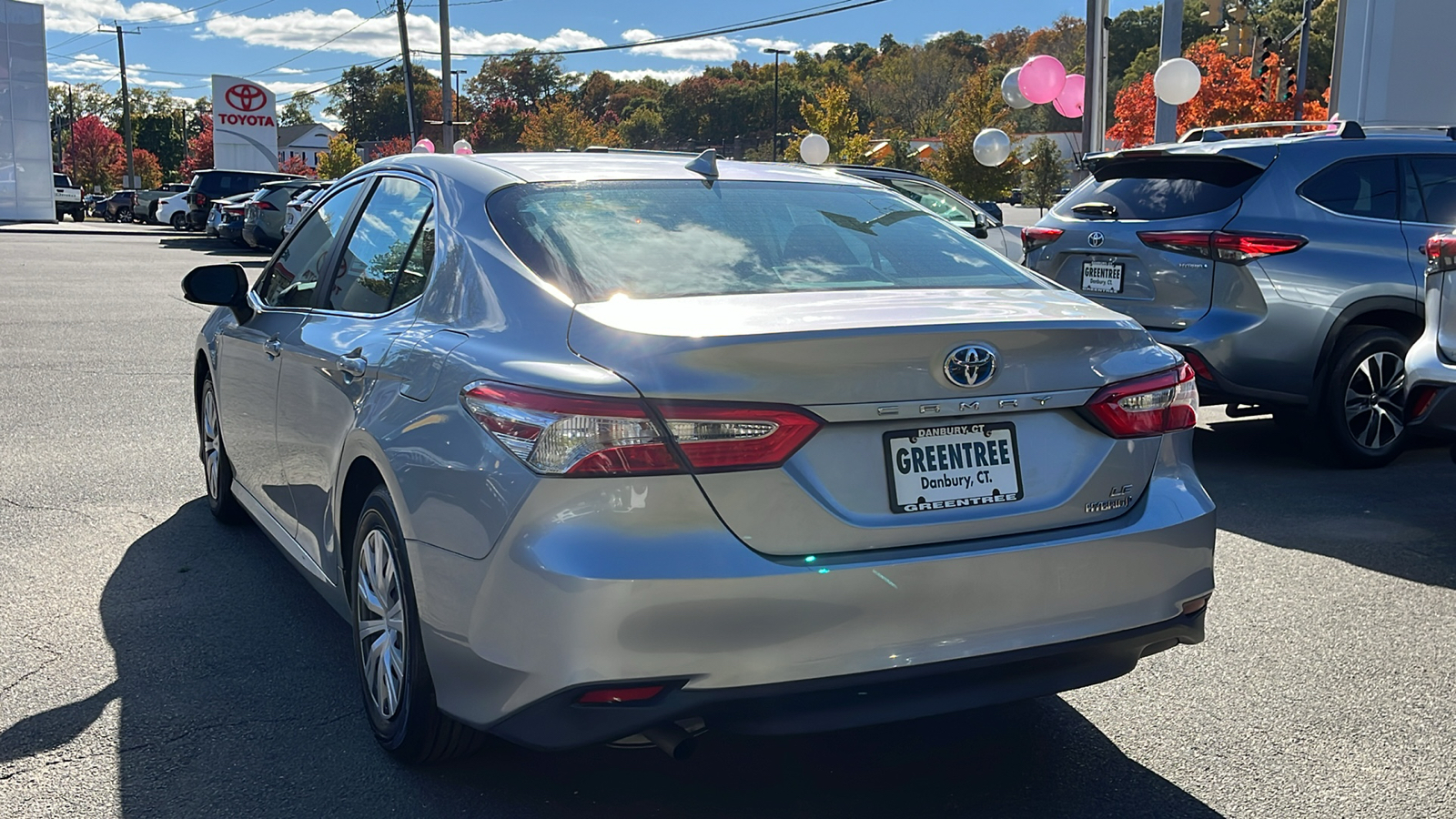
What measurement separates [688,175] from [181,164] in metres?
134

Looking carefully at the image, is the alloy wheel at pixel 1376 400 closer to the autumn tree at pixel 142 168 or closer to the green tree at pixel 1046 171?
the green tree at pixel 1046 171

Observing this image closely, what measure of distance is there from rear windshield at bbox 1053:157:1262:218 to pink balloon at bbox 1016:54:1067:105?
13273 millimetres

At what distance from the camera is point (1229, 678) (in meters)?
3.98

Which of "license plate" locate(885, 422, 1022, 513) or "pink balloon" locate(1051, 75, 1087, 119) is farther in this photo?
"pink balloon" locate(1051, 75, 1087, 119)

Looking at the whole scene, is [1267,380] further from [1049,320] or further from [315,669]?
[315,669]

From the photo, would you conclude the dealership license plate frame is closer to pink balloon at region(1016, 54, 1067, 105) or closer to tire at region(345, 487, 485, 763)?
tire at region(345, 487, 485, 763)

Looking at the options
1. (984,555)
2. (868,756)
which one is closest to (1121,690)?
(868,756)

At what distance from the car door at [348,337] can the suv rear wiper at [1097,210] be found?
180 inches

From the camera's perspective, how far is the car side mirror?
4805 mm

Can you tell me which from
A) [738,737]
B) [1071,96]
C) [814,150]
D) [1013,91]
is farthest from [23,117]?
[738,737]

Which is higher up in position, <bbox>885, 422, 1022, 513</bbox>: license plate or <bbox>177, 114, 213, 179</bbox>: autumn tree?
<bbox>177, 114, 213, 179</bbox>: autumn tree

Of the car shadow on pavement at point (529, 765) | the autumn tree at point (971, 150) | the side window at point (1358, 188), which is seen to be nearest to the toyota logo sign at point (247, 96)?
the autumn tree at point (971, 150)

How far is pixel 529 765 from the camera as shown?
333cm

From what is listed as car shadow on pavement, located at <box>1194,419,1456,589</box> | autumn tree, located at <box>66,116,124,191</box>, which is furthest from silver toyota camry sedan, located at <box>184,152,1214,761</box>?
autumn tree, located at <box>66,116,124,191</box>
